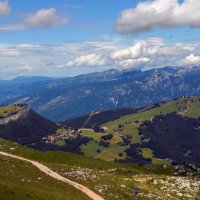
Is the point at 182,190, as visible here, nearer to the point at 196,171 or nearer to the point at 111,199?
the point at 111,199

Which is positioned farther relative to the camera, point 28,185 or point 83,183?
point 83,183

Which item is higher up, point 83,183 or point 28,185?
point 28,185

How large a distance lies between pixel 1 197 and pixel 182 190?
54672 mm

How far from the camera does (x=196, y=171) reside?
14988cm

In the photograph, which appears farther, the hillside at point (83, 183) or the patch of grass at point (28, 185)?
the hillside at point (83, 183)

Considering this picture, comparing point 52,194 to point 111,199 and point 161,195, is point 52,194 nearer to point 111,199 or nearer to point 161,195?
point 111,199

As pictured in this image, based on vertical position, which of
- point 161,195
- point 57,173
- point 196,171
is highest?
point 57,173

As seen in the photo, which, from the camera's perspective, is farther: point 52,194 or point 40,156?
point 40,156

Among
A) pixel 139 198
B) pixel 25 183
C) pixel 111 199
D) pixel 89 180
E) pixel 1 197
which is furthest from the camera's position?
pixel 89 180

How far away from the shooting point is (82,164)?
13625cm

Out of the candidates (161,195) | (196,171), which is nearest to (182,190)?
(161,195)

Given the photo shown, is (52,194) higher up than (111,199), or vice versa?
(52,194)

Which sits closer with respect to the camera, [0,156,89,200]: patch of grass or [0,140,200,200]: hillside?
[0,156,89,200]: patch of grass

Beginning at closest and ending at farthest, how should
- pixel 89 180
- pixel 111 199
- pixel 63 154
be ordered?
pixel 111 199 → pixel 89 180 → pixel 63 154
